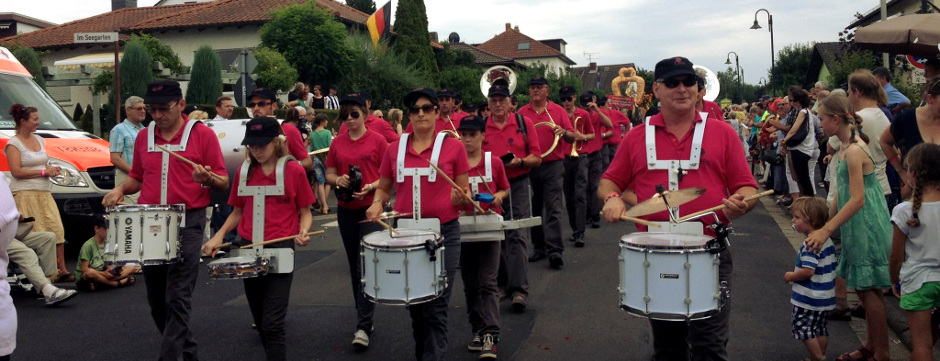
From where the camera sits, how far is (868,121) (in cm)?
710

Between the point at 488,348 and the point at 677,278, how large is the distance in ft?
7.93

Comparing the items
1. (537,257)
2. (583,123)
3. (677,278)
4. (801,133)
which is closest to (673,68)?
(677,278)

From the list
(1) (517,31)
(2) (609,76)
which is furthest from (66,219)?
(2) (609,76)

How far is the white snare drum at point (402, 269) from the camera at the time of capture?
15.6 feet

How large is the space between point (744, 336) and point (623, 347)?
40.1 inches

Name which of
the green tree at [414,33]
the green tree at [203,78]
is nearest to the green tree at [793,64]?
the green tree at [414,33]

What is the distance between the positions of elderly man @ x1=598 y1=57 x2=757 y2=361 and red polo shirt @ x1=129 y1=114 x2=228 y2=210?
2.91m

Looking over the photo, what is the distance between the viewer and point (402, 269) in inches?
187

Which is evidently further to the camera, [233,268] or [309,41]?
[309,41]

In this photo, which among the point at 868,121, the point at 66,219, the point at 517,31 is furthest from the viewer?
the point at 517,31

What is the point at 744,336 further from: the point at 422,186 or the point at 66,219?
the point at 66,219

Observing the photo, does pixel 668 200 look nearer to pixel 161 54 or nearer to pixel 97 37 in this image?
pixel 97 37

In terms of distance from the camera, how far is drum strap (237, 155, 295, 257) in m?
5.41

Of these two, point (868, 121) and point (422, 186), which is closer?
point (422, 186)
